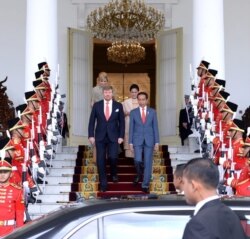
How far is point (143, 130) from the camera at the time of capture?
10.3 m

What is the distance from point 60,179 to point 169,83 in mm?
4805

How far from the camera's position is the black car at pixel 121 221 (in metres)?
3.37

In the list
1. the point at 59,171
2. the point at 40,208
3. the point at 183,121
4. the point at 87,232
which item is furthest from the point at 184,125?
the point at 87,232

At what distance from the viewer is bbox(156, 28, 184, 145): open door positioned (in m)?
14.6

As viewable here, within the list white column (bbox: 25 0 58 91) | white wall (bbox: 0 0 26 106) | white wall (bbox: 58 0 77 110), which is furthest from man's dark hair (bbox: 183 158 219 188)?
white wall (bbox: 0 0 26 106)

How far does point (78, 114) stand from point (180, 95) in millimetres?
2319

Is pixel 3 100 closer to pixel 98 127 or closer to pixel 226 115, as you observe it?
pixel 98 127

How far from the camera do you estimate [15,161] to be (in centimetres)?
874

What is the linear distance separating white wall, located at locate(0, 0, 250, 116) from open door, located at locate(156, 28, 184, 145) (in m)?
0.22

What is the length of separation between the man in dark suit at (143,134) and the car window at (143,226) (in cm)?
664

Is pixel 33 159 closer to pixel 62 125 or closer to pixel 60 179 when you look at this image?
pixel 60 179

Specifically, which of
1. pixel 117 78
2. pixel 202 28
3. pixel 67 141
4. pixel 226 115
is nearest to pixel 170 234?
pixel 226 115

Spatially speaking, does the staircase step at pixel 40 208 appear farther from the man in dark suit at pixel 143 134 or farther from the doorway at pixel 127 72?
the doorway at pixel 127 72

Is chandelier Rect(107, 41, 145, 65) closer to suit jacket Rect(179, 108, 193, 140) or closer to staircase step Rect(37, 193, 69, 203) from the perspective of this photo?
suit jacket Rect(179, 108, 193, 140)
